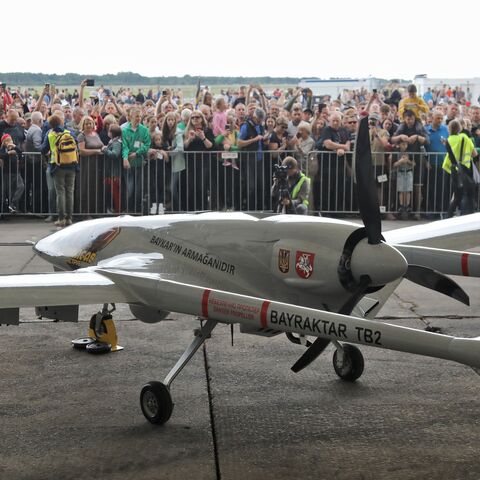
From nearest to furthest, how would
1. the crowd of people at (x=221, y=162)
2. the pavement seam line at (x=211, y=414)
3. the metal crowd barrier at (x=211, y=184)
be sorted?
1. the pavement seam line at (x=211, y=414)
2. the crowd of people at (x=221, y=162)
3. the metal crowd barrier at (x=211, y=184)

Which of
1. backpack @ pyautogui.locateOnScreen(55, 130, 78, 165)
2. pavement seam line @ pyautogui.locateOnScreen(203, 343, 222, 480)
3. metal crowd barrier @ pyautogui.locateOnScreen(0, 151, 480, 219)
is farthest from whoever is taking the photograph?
metal crowd barrier @ pyautogui.locateOnScreen(0, 151, 480, 219)

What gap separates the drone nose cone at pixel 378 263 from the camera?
19.3 ft

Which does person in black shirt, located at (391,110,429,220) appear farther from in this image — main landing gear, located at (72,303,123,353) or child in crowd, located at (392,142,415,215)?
main landing gear, located at (72,303,123,353)

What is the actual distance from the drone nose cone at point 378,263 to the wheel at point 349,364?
1.61 metres

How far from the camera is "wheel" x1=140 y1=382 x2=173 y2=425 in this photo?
21.0 feet

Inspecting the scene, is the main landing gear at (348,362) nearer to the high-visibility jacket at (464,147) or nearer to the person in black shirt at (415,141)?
the high-visibility jacket at (464,147)

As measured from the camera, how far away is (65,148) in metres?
16.4

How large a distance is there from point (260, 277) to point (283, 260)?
0.25 m

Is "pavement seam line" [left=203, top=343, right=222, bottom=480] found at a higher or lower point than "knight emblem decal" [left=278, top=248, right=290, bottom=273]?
lower

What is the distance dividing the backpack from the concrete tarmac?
24.9 feet

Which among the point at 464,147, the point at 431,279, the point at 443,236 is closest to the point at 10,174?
the point at 464,147

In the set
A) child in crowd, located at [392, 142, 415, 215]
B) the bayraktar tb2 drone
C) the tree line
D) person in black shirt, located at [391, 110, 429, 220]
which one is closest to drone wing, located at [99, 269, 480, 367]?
the bayraktar tb2 drone

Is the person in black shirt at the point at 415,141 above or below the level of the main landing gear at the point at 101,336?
above

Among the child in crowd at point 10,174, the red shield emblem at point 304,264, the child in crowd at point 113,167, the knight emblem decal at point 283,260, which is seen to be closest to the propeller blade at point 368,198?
the red shield emblem at point 304,264
